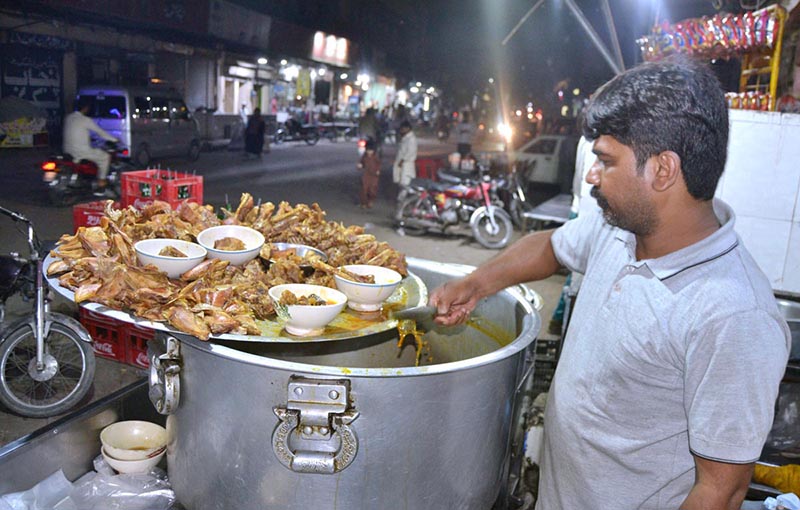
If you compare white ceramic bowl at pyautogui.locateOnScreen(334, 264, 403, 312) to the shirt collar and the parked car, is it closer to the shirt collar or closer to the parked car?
the shirt collar

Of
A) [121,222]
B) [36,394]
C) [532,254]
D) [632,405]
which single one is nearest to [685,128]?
[632,405]

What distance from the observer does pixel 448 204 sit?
1077cm

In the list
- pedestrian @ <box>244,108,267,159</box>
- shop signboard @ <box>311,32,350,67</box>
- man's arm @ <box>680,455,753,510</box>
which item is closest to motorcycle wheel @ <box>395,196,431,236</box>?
man's arm @ <box>680,455,753,510</box>

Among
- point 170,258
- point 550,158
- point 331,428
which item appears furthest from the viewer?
point 550,158

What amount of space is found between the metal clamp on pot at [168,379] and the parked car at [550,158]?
13.8 metres

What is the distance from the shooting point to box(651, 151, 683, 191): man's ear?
1.56 metres

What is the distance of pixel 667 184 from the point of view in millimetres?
1585

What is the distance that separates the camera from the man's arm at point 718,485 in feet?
4.76

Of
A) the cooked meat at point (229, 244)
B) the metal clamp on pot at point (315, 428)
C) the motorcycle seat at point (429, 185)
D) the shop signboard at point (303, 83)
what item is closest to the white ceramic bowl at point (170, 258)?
the cooked meat at point (229, 244)

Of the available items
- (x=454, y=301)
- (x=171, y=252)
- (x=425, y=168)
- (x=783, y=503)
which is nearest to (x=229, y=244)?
(x=171, y=252)

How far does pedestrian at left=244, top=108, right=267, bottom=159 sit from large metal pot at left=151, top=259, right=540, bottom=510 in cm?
1816

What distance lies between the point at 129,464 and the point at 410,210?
8485 millimetres

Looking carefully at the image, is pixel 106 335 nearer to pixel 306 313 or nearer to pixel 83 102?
pixel 306 313

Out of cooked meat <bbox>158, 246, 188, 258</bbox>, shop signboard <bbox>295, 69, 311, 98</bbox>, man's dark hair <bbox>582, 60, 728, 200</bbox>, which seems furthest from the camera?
shop signboard <bbox>295, 69, 311, 98</bbox>
